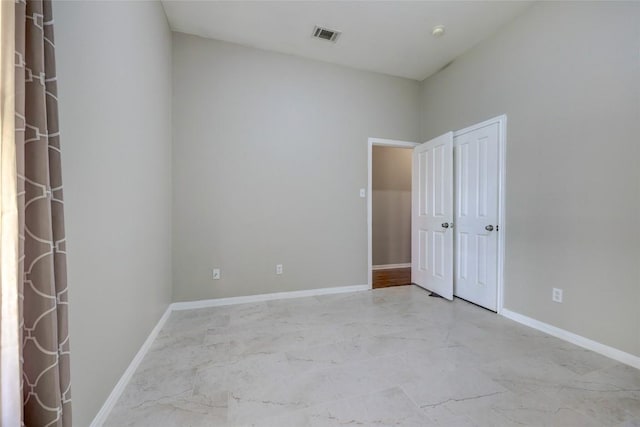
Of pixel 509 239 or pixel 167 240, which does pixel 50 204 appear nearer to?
pixel 167 240

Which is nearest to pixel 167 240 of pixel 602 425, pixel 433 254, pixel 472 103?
pixel 433 254

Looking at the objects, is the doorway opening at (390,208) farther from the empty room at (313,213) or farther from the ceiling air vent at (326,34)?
the ceiling air vent at (326,34)

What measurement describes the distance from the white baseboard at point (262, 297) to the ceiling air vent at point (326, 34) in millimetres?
2895

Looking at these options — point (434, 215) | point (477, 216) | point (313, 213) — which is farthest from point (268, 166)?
point (477, 216)

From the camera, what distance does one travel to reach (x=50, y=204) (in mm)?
858

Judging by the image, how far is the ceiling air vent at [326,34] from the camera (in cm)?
282

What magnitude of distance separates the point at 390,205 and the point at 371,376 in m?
3.81

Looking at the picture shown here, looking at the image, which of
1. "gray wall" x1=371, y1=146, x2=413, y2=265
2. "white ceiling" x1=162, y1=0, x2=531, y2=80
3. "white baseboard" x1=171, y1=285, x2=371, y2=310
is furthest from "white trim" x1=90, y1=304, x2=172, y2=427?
"gray wall" x1=371, y1=146, x2=413, y2=265

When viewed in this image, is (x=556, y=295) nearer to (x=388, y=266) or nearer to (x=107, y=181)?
(x=388, y=266)

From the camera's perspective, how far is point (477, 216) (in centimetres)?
302

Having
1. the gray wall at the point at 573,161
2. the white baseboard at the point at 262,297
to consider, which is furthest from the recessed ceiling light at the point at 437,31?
the white baseboard at the point at 262,297

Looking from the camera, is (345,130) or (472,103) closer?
(472,103)

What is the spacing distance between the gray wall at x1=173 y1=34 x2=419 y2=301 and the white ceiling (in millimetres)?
225

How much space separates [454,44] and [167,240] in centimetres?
375
